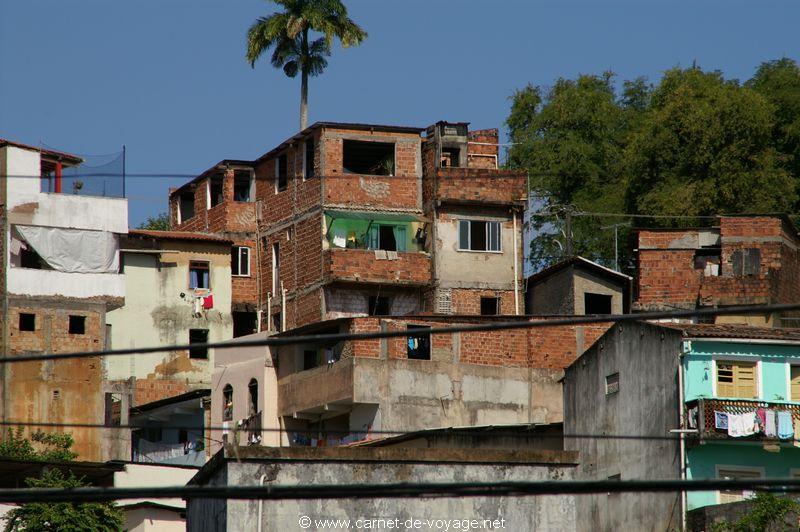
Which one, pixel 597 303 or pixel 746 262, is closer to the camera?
pixel 746 262

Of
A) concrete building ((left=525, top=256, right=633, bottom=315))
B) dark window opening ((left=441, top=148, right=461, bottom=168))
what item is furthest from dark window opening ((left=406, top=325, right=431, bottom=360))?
dark window opening ((left=441, top=148, right=461, bottom=168))

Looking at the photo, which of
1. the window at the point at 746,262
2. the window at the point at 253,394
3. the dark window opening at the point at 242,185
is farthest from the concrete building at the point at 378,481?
the dark window opening at the point at 242,185

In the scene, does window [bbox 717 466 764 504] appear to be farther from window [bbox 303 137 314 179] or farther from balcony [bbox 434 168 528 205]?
window [bbox 303 137 314 179]

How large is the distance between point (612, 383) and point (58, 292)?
973 inches

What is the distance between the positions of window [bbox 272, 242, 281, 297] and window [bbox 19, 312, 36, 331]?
396 inches

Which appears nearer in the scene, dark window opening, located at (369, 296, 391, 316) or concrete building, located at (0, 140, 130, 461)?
concrete building, located at (0, 140, 130, 461)

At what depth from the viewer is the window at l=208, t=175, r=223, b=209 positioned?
219 feet

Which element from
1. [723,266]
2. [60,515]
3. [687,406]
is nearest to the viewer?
[60,515]

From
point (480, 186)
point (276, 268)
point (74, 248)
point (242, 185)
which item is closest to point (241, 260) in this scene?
point (276, 268)

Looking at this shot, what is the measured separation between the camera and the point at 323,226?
5816cm

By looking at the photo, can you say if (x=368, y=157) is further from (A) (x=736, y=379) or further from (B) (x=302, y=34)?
(A) (x=736, y=379)

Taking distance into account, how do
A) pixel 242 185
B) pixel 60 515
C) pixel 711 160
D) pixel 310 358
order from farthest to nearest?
pixel 242 185 < pixel 711 160 < pixel 310 358 < pixel 60 515

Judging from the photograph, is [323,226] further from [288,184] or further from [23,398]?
[23,398]

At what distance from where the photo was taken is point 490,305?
58.3 m
